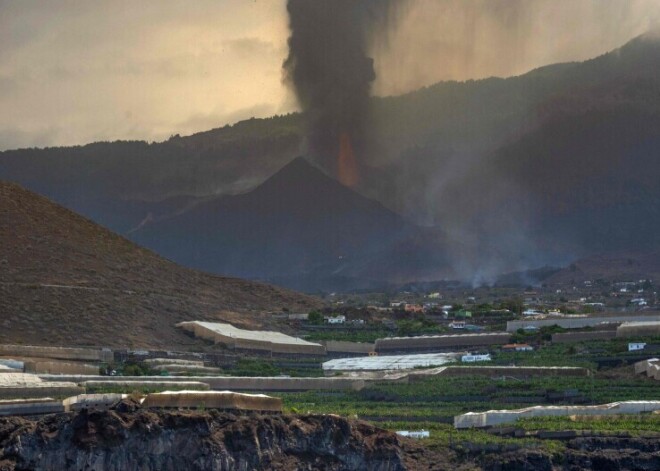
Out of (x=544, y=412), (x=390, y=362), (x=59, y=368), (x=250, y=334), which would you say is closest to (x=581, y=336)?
(x=390, y=362)

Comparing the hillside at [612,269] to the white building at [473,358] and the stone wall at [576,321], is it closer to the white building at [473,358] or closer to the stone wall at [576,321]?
the stone wall at [576,321]

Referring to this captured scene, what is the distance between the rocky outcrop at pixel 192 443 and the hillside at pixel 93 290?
3074 centimetres

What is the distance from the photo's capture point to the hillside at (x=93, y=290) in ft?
366

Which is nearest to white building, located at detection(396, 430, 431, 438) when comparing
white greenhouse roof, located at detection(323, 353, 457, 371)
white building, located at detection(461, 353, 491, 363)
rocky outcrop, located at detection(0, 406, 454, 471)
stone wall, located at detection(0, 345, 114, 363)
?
rocky outcrop, located at detection(0, 406, 454, 471)

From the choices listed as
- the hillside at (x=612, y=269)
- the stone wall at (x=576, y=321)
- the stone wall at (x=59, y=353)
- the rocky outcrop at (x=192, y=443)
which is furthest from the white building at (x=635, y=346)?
the hillside at (x=612, y=269)

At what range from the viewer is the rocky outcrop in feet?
247

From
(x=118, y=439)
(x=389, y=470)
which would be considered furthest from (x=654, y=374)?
(x=118, y=439)

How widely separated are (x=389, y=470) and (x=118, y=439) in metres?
9.17

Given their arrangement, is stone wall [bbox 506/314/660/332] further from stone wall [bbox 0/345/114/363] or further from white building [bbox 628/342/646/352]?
stone wall [bbox 0/345/114/363]

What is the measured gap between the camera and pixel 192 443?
7625 centimetres

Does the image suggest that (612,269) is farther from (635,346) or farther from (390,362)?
(635,346)

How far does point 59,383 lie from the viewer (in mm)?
90062

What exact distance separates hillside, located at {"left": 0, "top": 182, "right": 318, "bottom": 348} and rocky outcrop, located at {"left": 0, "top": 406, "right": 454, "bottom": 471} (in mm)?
30745

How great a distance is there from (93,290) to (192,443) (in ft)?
140
